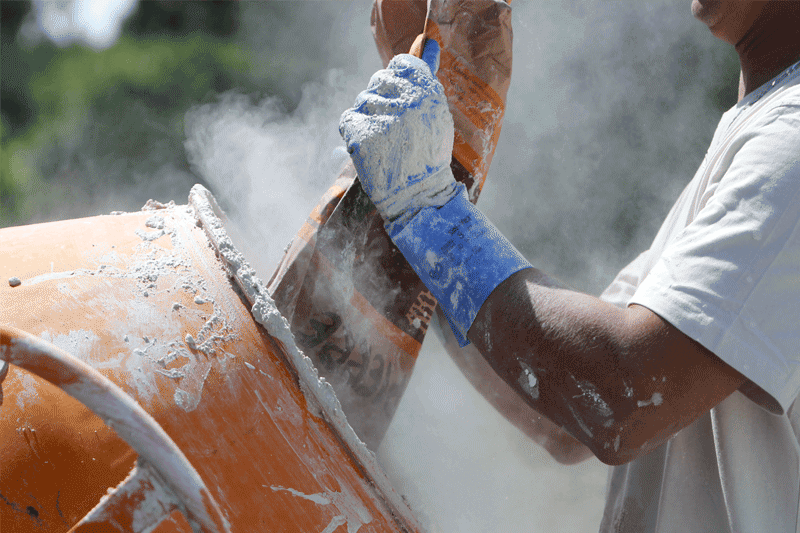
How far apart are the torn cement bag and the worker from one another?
0.10m

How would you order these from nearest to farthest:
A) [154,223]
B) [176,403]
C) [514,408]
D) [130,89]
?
[176,403]
[154,223]
[514,408]
[130,89]

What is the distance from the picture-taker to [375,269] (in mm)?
1212

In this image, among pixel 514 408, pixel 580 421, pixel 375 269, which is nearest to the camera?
pixel 580 421

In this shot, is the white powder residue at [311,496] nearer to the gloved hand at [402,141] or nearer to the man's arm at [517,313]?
the man's arm at [517,313]

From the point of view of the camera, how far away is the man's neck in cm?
124

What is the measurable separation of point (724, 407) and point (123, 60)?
14.4ft

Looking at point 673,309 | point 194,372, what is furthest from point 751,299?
point 194,372

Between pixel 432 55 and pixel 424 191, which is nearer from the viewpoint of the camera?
pixel 424 191

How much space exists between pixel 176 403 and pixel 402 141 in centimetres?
67

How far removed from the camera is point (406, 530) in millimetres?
975

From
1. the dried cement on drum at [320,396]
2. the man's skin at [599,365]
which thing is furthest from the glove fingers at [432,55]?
the dried cement on drum at [320,396]

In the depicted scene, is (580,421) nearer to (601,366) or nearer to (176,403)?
(601,366)

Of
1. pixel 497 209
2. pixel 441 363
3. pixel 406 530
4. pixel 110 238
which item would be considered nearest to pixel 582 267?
pixel 497 209

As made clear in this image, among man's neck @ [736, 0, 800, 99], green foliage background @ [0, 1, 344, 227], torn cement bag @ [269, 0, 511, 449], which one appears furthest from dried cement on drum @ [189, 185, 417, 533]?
green foliage background @ [0, 1, 344, 227]
